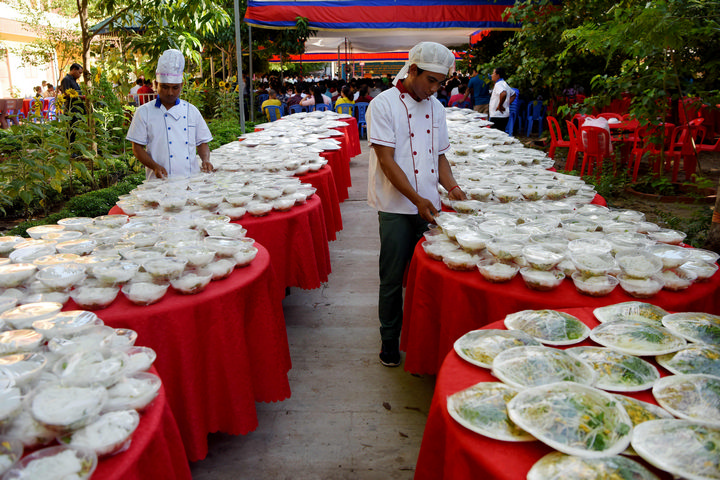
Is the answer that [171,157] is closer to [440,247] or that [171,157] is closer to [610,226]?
[440,247]

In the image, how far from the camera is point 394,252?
2.96 metres

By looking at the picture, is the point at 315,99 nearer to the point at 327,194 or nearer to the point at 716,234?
the point at 327,194

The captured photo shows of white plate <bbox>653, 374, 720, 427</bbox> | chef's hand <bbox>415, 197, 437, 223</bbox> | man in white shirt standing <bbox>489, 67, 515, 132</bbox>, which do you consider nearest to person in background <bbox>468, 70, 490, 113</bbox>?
man in white shirt standing <bbox>489, 67, 515, 132</bbox>

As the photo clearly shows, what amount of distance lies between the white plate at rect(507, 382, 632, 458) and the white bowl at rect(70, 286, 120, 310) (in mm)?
1532

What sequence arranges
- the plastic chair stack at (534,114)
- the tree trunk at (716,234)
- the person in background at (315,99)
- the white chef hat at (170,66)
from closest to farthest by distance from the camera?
the tree trunk at (716,234) → the white chef hat at (170,66) → the plastic chair stack at (534,114) → the person in background at (315,99)

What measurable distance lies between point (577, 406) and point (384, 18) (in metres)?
10.7

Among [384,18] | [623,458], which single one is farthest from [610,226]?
[384,18]

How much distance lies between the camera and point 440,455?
1467 millimetres

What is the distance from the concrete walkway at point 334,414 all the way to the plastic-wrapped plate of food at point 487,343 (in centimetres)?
96

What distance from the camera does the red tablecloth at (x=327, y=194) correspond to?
187 inches

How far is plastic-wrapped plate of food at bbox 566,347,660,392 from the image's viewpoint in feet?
4.67

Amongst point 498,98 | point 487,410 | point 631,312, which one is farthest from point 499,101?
point 487,410

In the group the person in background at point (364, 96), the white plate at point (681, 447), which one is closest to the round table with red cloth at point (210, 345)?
the white plate at point (681, 447)

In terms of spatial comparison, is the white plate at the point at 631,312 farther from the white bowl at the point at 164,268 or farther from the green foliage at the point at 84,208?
the green foliage at the point at 84,208
